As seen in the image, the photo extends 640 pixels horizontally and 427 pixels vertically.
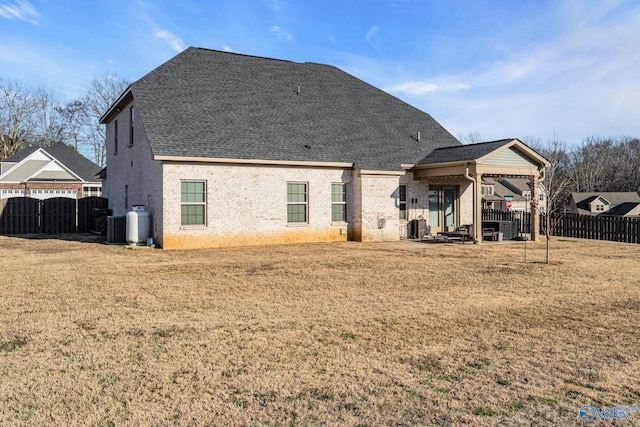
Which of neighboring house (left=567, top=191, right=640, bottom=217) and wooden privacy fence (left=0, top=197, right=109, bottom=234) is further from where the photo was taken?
neighboring house (left=567, top=191, right=640, bottom=217)

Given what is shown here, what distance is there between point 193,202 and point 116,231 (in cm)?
344

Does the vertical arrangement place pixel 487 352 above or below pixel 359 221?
below

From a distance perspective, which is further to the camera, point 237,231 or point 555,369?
point 237,231

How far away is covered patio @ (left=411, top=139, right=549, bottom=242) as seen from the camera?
18266 millimetres

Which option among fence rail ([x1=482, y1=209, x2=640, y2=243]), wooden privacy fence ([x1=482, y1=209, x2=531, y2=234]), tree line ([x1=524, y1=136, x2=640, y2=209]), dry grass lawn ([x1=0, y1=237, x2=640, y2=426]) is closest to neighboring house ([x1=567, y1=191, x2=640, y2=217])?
tree line ([x1=524, y1=136, x2=640, y2=209])

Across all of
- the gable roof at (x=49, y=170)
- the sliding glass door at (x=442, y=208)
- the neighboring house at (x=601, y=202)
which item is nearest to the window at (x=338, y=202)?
the sliding glass door at (x=442, y=208)

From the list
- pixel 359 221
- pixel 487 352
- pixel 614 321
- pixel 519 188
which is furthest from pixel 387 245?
pixel 519 188

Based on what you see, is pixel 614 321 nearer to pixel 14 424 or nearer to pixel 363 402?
pixel 363 402

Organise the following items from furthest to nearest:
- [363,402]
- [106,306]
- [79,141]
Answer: [79,141] → [106,306] → [363,402]

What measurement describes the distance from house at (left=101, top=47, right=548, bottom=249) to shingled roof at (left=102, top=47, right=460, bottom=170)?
0.22ft

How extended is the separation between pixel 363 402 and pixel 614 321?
15.4 ft

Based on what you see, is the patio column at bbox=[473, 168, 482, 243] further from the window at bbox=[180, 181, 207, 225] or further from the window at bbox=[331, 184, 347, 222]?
the window at bbox=[180, 181, 207, 225]

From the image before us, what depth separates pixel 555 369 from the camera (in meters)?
4.90

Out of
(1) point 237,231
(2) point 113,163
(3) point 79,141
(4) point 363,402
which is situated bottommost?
(4) point 363,402
